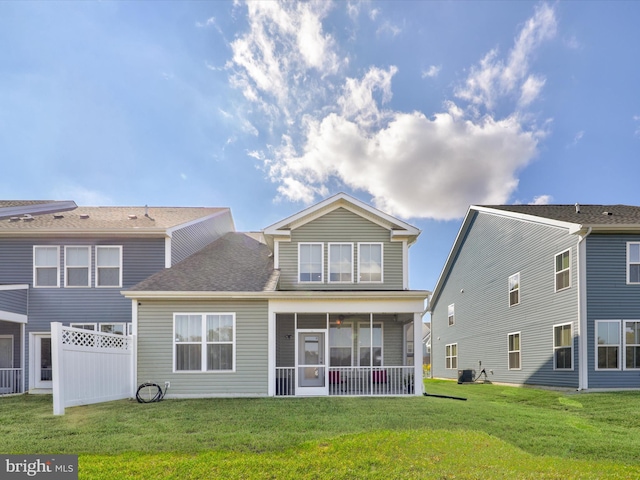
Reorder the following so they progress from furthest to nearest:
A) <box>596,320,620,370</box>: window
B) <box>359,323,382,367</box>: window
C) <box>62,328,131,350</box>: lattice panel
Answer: <box>359,323,382,367</box>: window, <box>596,320,620,370</box>: window, <box>62,328,131,350</box>: lattice panel

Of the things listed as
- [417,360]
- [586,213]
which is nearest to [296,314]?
[417,360]

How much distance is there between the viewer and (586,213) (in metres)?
16.8

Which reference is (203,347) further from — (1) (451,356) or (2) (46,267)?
(1) (451,356)

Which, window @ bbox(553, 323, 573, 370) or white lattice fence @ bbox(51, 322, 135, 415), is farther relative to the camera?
window @ bbox(553, 323, 573, 370)

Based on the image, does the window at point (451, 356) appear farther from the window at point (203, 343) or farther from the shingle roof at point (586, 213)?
the window at point (203, 343)

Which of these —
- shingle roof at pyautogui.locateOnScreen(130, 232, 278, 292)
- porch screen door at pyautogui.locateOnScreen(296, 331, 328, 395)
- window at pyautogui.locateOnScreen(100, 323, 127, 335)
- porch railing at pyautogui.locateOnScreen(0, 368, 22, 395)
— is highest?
shingle roof at pyautogui.locateOnScreen(130, 232, 278, 292)

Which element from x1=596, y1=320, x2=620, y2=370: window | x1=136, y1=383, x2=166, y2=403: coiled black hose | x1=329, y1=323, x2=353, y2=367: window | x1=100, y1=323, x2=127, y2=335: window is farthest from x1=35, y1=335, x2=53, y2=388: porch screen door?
x1=596, y1=320, x2=620, y2=370: window

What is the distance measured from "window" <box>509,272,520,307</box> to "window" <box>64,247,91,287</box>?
16.6 meters

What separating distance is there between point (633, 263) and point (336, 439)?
41.1 feet

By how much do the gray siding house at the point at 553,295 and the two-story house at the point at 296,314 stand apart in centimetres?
523

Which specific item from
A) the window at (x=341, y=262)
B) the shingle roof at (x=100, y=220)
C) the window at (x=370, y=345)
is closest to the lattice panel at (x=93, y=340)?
the shingle roof at (x=100, y=220)

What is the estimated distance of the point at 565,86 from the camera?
16453 mm

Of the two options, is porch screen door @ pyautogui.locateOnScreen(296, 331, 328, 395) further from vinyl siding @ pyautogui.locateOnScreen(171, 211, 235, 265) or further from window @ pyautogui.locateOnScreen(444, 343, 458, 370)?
window @ pyautogui.locateOnScreen(444, 343, 458, 370)

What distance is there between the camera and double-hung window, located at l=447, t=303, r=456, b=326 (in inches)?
1003
